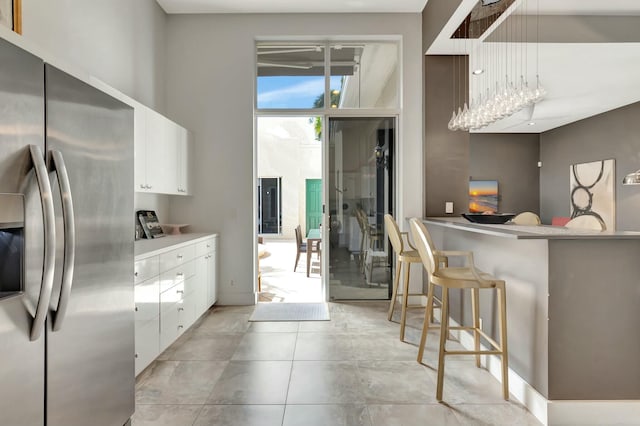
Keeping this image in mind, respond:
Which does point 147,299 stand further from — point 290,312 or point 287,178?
point 287,178

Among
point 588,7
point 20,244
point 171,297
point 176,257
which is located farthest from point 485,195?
point 20,244

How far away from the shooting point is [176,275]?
303cm

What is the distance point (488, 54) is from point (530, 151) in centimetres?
535

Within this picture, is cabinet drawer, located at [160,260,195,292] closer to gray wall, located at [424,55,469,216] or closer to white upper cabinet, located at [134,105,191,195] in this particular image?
white upper cabinet, located at [134,105,191,195]

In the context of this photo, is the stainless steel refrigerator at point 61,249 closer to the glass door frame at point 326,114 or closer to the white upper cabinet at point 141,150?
the white upper cabinet at point 141,150

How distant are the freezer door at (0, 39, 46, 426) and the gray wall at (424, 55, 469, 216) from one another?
379 cm

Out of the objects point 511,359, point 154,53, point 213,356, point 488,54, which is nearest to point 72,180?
point 213,356

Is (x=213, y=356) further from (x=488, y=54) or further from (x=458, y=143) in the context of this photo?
(x=488, y=54)

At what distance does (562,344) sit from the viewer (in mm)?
1963

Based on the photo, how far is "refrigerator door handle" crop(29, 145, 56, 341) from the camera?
42.6 inches

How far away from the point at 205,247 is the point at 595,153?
7437 mm

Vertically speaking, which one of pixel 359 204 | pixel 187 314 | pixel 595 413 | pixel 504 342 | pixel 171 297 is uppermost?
pixel 359 204

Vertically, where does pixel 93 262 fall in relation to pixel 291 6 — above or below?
below

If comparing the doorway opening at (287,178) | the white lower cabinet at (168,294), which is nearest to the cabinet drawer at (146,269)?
the white lower cabinet at (168,294)
